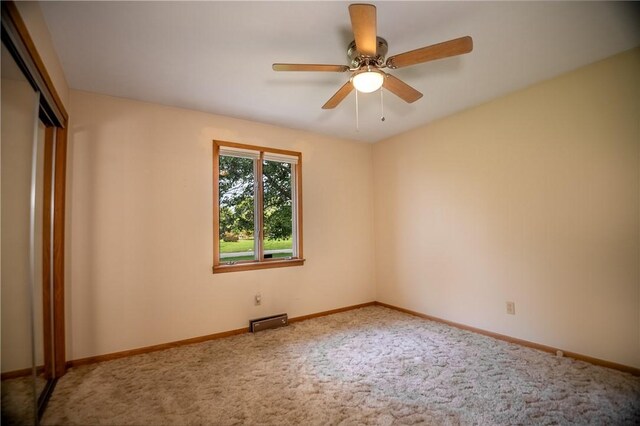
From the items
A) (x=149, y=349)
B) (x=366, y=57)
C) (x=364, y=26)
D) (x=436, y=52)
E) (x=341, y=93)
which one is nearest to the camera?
(x=364, y=26)

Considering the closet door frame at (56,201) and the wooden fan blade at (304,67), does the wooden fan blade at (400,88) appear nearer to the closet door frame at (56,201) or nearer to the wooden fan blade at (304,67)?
the wooden fan blade at (304,67)

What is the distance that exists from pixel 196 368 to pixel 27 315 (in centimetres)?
119

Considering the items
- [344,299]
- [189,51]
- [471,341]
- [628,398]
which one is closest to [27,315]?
[189,51]

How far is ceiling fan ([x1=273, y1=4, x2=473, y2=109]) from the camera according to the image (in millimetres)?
1549

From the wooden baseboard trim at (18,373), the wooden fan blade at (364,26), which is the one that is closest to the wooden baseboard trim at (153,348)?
the wooden baseboard trim at (18,373)

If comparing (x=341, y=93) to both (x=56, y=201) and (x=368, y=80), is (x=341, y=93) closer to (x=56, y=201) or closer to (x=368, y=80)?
(x=368, y=80)

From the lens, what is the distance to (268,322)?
3318mm

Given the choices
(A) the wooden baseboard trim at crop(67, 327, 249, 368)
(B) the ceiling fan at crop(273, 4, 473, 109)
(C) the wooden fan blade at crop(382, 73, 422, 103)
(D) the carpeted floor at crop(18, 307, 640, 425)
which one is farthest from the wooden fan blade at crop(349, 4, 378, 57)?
(A) the wooden baseboard trim at crop(67, 327, 249, 368)

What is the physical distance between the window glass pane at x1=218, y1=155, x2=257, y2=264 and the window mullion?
1.5 inches

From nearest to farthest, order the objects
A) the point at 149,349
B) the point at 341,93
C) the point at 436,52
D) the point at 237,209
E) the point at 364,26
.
A: the point at 364,26
the point at 436,52
the point at 341,93
the point at 149,349
the point at 237,209

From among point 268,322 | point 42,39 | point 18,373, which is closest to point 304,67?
point 42,39

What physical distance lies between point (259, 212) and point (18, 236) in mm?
2111

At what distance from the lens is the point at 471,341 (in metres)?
2.88

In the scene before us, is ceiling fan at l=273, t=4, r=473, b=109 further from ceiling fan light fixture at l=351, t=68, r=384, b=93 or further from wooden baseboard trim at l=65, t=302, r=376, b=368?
wooden baseboard trim at l=65, t=302, r=376, b=368
